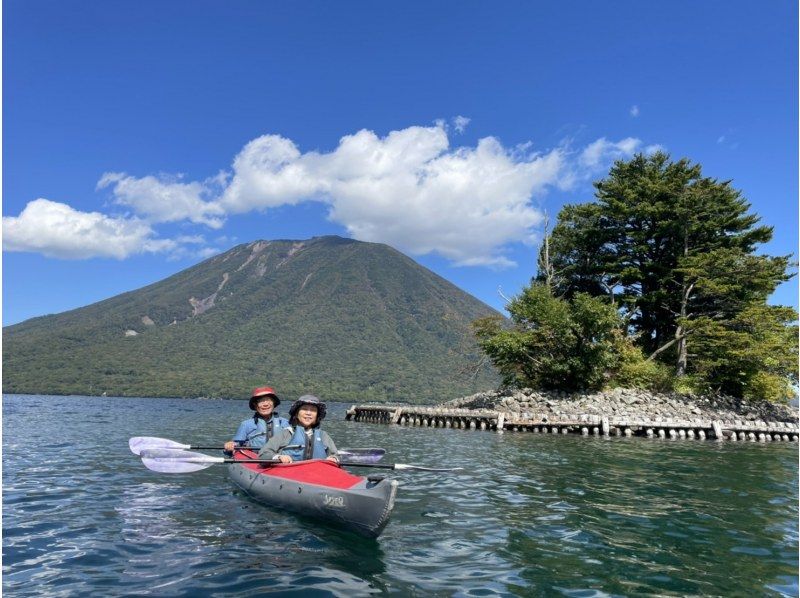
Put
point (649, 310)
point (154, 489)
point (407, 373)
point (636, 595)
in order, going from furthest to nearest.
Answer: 1. point (407, 373)
2. point (649, 310)
3. point (154, 489)
4. point (636, 595)

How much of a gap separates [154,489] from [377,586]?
340 inches

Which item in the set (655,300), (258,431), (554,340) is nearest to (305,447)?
(258,431)

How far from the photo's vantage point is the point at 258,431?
14.7 metres

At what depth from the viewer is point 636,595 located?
665cm

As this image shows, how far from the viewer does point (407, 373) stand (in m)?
184

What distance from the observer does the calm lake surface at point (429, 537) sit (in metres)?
6.99

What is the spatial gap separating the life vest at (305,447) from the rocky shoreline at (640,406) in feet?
81.4

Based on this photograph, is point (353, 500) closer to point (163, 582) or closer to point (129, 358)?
point (163, 582)

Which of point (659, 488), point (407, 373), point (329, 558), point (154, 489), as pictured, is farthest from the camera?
point (407, 373)

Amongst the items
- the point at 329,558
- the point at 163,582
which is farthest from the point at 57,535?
the point at 329,558

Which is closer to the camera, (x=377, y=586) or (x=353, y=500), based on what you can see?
(x=377, y=586)

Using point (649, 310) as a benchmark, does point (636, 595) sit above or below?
below

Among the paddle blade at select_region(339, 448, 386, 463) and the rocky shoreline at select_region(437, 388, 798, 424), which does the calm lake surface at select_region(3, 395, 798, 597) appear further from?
the rocky shoreline at select_region(437, 388, 798, 424)

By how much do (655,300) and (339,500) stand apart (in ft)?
133
